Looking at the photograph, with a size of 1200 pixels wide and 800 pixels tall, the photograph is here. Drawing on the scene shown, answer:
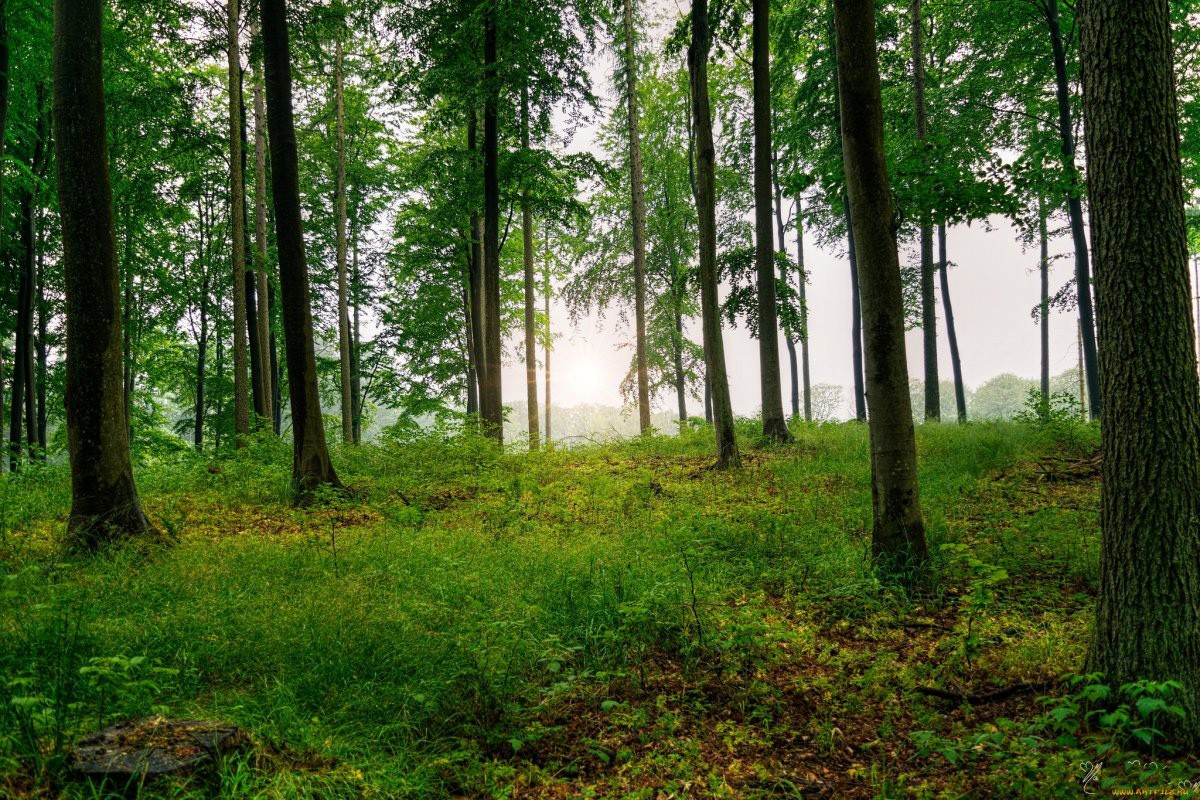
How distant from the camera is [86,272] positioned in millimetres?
5477

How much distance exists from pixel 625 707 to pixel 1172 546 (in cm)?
302

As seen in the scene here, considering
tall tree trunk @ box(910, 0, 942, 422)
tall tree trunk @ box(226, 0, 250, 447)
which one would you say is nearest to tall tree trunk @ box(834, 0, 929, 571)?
tall tree trunk @ box(910, 0, 942, 422)

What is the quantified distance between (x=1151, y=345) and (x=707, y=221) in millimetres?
7314

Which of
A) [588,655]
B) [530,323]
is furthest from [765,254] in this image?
[588,655]

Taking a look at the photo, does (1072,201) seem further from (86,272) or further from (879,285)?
(86,272)

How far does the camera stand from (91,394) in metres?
5.47

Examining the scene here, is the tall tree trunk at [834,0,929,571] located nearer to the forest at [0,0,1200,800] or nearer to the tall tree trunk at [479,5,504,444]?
the forest at [0,0,1200,800]

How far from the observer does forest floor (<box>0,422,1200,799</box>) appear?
262cm

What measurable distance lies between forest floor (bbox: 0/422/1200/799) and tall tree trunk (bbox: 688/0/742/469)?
288 centimetres

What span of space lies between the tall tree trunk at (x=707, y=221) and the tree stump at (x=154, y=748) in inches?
317

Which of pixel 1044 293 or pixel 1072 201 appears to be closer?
pixel 1072 201

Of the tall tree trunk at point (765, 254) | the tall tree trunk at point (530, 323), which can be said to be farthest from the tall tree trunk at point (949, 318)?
the tall tree trunk at point (530, 323)

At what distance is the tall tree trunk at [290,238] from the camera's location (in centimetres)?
790

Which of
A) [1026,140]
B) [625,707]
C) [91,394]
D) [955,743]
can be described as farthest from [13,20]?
[1026,140]
